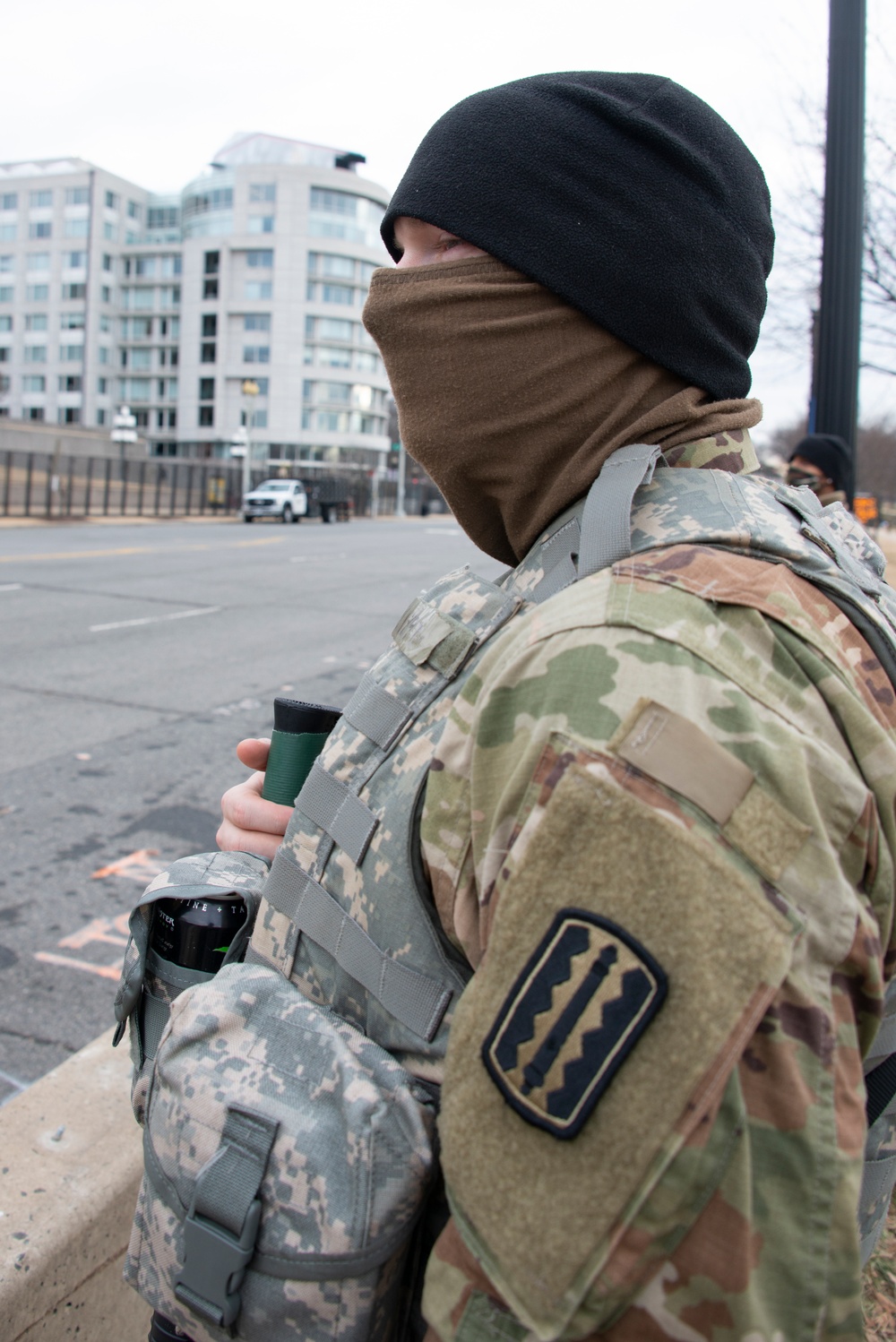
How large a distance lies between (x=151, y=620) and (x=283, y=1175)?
30.8 feet

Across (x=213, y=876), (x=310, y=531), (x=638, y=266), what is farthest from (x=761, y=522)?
(x=310, y=531)

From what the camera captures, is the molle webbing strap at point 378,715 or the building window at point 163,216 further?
the building window at point 163,216

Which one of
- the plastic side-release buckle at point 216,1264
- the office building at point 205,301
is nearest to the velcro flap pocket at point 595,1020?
the plastic side-release buckle at point 216,1264

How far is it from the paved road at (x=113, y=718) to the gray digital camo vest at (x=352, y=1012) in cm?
191

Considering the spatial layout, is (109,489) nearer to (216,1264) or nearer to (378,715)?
(378,715)

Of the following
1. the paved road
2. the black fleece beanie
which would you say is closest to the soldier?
the paved road

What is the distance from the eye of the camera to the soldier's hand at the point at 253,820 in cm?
151

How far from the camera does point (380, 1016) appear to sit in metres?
1.12

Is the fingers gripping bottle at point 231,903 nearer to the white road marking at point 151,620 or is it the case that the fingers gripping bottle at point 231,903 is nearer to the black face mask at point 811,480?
the black face mask at point 811,480

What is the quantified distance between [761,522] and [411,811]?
48 cm

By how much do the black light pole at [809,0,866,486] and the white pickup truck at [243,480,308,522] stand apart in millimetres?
31793

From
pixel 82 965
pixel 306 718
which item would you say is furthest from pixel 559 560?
pixel 82 965

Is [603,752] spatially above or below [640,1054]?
above

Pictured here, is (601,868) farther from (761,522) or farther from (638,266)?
(638,266)
